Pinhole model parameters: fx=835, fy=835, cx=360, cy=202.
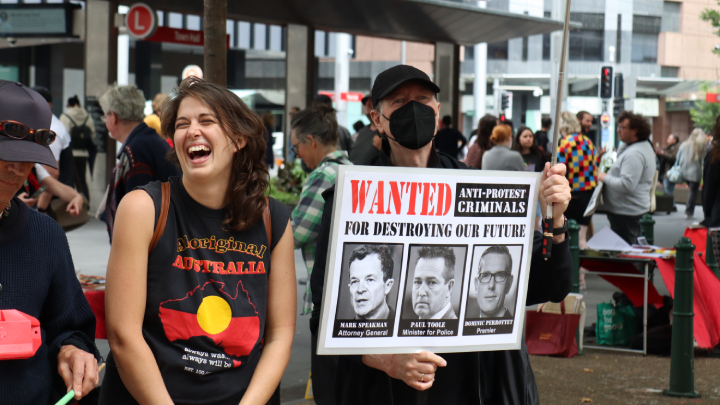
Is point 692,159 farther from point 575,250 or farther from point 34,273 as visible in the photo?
point 34,273

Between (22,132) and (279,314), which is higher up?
(22,132)

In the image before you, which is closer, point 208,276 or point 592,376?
point 208,276

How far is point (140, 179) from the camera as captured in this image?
5.59m

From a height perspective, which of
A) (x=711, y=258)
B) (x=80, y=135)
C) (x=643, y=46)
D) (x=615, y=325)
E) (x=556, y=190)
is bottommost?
(x=615, y=325)

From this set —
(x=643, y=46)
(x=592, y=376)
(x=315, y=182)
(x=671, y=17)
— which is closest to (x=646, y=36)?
(x=643, y=46)

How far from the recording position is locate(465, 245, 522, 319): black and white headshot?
255cm

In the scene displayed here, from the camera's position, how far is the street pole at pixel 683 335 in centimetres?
594

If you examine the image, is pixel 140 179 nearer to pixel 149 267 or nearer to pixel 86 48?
pixel 149 267

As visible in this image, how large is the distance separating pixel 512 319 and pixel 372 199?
1.96ft

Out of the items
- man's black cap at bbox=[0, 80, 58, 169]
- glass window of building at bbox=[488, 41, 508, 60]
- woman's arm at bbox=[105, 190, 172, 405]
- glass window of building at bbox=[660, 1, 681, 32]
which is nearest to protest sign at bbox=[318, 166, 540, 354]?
woman's arm at bbox=[105, 190, 172, 405]

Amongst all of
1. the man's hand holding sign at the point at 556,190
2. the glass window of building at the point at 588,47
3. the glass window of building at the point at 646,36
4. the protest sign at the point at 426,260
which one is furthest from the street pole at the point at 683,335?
the glass window of building at the point at 646,36

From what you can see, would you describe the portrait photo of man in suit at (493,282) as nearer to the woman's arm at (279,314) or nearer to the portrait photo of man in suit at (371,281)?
the portrait photo of man in suit at (371,281)

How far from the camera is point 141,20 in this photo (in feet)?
42.5

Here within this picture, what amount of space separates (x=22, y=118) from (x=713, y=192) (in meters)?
6.57
